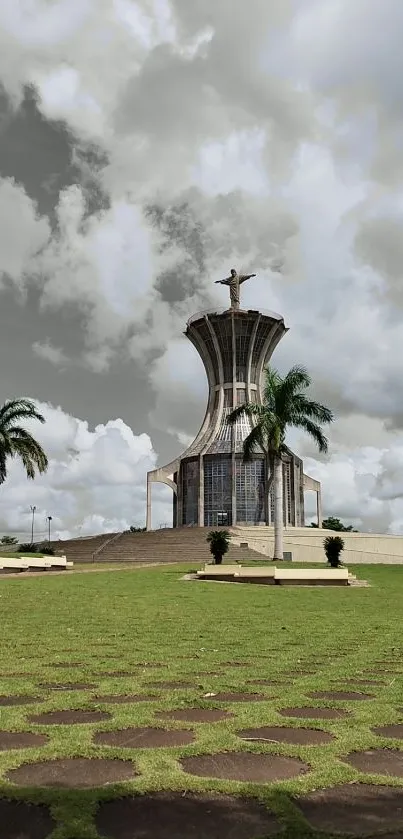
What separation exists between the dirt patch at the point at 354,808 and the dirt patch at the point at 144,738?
1075 mm

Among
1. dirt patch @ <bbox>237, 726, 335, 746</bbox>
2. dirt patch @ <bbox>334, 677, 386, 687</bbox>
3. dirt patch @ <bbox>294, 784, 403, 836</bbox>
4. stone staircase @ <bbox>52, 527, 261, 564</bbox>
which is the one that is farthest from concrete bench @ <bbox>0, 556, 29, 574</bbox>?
dirt patch @ <bbox>294, 784, 403, 836</bbox>

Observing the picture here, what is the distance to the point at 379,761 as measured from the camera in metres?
3.92

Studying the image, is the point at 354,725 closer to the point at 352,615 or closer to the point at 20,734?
the point at 20,734

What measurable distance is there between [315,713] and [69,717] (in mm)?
1686

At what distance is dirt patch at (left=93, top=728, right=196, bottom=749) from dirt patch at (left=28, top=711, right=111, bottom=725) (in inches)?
13.2

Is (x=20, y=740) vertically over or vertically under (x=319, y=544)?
under

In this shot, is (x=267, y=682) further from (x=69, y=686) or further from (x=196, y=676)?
(x=69, y=686)

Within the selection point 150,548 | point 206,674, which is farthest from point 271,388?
point 206,674

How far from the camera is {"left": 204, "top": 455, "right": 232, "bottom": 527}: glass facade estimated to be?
226 ft

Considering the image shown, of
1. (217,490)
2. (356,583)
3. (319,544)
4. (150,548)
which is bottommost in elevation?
(356,583)

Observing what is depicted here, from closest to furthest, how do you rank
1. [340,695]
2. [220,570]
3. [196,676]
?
[340,695], [196,676], [220,570]

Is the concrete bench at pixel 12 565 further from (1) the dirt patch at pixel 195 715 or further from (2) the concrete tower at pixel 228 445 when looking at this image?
(2) the concrete tower at pixel 228 445

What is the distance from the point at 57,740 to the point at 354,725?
188 cm

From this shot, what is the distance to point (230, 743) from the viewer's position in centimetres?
416
